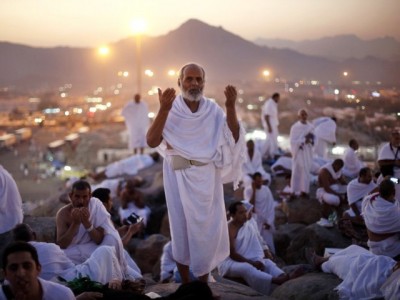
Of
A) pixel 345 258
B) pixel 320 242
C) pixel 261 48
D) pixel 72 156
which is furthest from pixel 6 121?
pixel 261 48

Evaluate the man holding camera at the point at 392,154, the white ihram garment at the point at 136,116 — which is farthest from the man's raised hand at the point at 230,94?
the white ihram garment at the point at 136,116

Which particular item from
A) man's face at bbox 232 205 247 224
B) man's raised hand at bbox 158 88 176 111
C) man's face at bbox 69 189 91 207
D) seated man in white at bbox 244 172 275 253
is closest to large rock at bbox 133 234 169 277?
seated man in white at bbox 244 172 275 253

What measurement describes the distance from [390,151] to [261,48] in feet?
170

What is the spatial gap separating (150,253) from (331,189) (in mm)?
3473

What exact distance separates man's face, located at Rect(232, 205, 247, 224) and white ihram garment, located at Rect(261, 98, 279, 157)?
6.72m

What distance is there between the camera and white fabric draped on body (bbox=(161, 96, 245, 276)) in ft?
13.9

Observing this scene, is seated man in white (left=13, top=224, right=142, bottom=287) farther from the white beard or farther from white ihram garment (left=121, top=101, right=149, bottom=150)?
white ihram garment (left=121, top=101, right=149, bottom=150)

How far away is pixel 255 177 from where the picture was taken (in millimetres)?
8266

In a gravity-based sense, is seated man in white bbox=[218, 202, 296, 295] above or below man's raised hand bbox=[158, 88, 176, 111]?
below

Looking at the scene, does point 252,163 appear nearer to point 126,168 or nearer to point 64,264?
point 126,168

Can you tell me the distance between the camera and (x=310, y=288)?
479cm

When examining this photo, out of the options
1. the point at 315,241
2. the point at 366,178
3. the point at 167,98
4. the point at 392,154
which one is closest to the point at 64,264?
the point at 167,98

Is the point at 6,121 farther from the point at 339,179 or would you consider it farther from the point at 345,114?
the point at 339,179

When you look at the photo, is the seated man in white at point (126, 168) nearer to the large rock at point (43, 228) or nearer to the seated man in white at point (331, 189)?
the seated man in white at point (331, 189)
